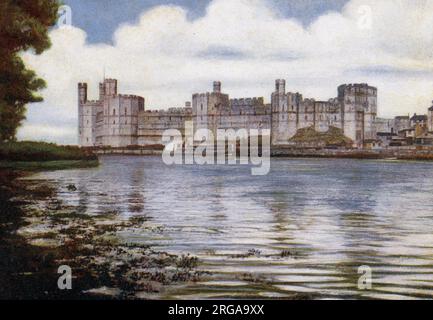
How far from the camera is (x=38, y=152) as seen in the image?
700 cm

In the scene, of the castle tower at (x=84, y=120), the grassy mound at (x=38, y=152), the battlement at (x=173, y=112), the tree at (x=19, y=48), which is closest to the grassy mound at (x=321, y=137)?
the battlement at (x=173, y=112)

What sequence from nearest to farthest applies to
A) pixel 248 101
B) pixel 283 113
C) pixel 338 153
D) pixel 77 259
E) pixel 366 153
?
pixel 77 259, pixel 248 101, pixel 283 113, pixel 366 153, pixel 338 153

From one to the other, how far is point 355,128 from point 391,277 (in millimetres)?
2594

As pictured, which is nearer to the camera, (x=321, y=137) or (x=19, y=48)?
(x=19, y=48)

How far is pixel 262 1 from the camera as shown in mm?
6289

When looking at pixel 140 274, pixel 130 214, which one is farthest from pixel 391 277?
pixel 130 214

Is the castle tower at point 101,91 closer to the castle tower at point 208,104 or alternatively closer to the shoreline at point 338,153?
the shoreline at point 338,153

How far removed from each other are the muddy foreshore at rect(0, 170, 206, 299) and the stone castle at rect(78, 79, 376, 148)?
57.0 inches

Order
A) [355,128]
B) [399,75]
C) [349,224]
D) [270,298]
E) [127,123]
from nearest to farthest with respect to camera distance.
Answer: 1. [270,298]
2. [349,224]
3. [399,75]
4. [355,128]
5. [127,123]

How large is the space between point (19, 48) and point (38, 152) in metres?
1.33

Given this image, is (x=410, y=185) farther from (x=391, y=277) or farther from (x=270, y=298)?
(x=270, y=298)

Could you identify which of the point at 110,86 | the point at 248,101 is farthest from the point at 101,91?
the point at 248,101

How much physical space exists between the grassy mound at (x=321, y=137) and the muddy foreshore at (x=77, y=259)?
2.74m

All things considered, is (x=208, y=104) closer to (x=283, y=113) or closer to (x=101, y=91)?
(x=283, y=113)
